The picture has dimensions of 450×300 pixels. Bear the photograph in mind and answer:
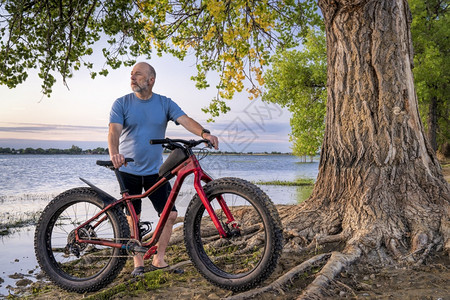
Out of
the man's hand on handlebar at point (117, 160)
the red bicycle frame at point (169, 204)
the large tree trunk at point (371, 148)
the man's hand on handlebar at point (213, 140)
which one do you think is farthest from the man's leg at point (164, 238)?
the large tree trunk at point (371, 148)

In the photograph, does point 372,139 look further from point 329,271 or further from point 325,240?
point 329,271

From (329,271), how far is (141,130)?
2.39m

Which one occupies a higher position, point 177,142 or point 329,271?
point 177,142

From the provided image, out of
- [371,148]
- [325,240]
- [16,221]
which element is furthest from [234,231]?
[16,221]

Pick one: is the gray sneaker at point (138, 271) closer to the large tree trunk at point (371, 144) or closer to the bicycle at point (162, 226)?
the bicycle at point (162, 226)

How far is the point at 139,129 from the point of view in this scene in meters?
4.35

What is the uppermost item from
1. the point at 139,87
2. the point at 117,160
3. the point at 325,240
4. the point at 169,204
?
the point at 139,87

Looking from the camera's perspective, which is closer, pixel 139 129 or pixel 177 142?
pixel 177 142

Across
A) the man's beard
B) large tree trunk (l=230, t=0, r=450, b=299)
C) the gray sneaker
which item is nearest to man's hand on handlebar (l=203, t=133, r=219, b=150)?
the man's beard

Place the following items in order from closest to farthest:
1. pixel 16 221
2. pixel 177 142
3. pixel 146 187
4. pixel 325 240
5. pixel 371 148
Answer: pixel 177 142
pixel 146 187
pixel 325 240
pixel 371 148
pixel 16 221

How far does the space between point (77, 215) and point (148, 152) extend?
1219mm

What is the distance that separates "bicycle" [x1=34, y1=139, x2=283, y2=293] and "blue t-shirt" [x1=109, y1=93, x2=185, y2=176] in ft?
0.90

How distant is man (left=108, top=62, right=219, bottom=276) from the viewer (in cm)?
432

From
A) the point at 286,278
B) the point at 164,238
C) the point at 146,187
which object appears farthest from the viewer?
the point at 164,238
